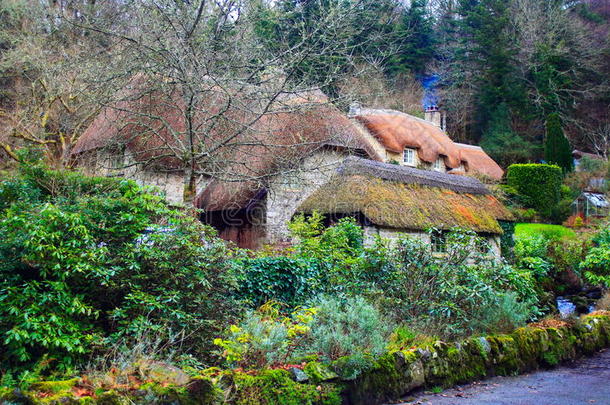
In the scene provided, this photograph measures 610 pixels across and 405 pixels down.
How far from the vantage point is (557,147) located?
3266 centimetres

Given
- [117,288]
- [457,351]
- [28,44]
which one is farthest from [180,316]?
[28,44]

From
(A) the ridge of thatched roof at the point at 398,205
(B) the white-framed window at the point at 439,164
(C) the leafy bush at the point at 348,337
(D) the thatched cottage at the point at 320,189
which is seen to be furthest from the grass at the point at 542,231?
(C) the leafy bush at the point at 348,337

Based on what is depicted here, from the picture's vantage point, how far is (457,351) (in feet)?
23.5

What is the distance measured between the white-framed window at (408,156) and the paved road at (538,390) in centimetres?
2249

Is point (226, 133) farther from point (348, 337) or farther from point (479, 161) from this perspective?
point (479, 161)

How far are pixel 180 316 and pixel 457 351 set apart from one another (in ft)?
12.4

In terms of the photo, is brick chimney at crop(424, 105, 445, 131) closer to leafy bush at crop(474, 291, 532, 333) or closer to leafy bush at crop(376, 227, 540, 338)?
leafy bush at crop(376, 227, 540, 338)

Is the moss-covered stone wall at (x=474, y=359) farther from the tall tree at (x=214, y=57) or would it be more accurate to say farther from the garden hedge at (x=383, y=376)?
the tall tree at (x=214, y=57)

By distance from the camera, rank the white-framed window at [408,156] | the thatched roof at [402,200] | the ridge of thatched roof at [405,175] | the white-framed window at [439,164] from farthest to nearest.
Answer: the white-framed window at [439,164] → the white-framed window at [408,156] → the ridge of thatched roof at [405,175] → the thatched roof at [402,200]

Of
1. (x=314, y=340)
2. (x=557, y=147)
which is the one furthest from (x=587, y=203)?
(x=314, y=340)

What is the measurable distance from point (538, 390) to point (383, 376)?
221 centimetres

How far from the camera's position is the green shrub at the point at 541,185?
2816cm

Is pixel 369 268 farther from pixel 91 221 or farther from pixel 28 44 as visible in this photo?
pixel 28 44

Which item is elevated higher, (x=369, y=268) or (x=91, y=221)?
(x=91, y=221)
